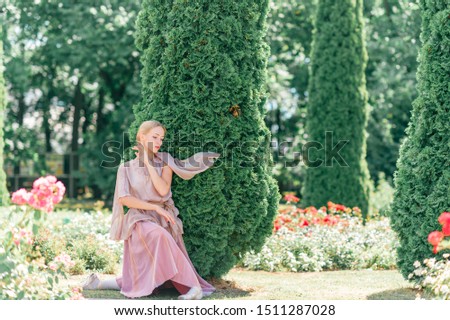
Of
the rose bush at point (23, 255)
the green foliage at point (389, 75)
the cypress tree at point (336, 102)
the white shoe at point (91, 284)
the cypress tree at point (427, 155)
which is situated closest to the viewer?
the rose bush at point (23, 255)

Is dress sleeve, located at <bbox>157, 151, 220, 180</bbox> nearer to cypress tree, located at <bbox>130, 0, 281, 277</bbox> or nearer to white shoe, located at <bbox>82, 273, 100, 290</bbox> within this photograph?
cypress tree, located at <bbox>130, 0, 281, 277</bbox>

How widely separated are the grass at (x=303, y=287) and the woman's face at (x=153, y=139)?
1.42 meters

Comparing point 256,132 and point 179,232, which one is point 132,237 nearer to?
point 179,232

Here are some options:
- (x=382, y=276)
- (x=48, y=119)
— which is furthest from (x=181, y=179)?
(x=48, y=119)

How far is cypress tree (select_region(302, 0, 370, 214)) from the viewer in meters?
12.3

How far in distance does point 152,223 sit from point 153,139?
2.62ft

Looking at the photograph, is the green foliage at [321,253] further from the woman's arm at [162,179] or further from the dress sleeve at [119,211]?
the dress sleeve at [119,211]

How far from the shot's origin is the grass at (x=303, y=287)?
20.0 ft

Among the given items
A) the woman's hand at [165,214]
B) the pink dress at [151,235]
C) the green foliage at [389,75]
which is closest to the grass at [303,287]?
the pink dress at [151,235]

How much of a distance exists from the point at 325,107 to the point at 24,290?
8.94m

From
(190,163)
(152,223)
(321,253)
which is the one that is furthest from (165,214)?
(321,253)

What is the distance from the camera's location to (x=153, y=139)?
605 cm

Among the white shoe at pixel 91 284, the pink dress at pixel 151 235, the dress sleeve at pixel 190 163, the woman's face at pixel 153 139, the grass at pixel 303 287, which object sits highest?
the woman's face at pixel 153 139

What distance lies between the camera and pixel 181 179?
6.36 meters
